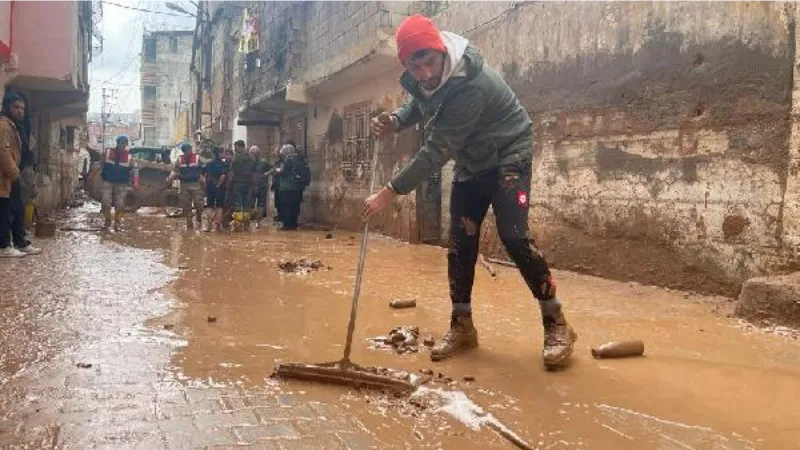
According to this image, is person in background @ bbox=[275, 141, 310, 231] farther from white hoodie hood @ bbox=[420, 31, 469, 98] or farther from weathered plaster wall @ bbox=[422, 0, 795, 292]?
white hoodie hood @ bbox=[420, 31, 469, 98]

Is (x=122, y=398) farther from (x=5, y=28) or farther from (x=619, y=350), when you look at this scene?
(x=5, y=28)

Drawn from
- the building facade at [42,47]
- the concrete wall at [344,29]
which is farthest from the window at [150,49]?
the concrete wall at [344,29]

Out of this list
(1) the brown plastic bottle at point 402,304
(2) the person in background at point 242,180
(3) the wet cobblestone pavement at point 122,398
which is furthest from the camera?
(2) the person in background at point 242,180

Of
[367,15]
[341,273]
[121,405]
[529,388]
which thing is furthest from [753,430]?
[367,15]

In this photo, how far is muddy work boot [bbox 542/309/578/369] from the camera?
2.84 m

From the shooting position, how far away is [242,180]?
1170cm

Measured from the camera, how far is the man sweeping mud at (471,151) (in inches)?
113

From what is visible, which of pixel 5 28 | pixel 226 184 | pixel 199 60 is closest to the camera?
pixel 5 28

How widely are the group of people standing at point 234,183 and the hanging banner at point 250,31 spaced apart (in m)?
4.99

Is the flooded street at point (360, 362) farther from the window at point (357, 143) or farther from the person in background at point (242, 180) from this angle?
the person in background at point (242, 180)

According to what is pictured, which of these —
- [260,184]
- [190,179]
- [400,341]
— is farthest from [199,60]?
[400,341]

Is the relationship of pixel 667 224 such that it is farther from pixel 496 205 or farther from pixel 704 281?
pixel 496 205

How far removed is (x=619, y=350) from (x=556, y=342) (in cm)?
36

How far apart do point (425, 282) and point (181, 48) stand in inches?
1918
